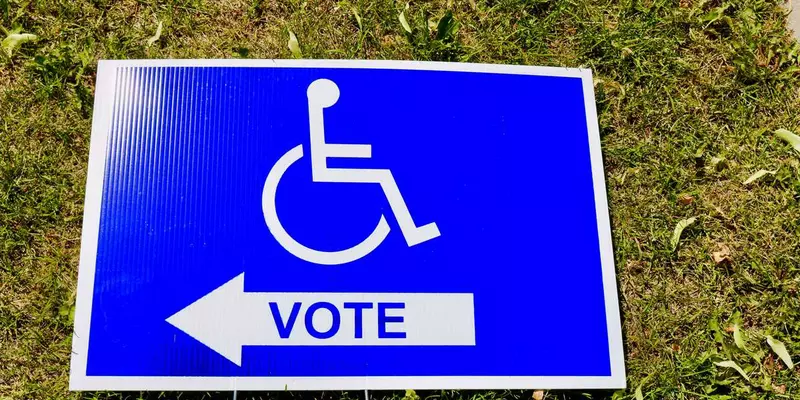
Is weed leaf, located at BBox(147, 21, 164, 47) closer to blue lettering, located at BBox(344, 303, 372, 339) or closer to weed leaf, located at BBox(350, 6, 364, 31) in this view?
weed leaf, located at BBox(350, 6, 364, 31)

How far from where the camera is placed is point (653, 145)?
2244 mm

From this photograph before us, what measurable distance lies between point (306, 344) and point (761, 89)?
1675mm

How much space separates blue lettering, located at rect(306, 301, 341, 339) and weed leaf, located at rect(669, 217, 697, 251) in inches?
41.3

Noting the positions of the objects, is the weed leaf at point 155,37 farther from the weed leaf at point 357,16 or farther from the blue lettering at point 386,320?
the blue lettering at point 386,320

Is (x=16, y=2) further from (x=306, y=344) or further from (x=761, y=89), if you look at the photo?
(x=761, y=89)

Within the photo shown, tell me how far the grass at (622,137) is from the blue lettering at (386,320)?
175 millimetres

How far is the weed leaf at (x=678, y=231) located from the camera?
2146 millimetres

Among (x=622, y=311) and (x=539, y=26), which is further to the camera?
(x=539, y=26)

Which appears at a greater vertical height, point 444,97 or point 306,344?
point 444,97

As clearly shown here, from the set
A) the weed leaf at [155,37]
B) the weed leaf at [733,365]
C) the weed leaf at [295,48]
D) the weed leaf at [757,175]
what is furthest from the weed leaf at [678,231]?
the weed leaf at [155,37]

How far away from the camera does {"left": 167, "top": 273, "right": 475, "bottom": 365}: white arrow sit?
1.85m

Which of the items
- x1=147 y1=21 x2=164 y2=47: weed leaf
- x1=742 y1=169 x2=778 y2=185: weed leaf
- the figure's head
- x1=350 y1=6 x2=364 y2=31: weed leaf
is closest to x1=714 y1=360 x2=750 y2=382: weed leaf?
Answer: x1=742 y1=169 x2=778 y2=185: weed leaf

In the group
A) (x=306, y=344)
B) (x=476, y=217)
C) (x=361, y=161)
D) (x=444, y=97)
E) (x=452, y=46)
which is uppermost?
(x=452, y=46)

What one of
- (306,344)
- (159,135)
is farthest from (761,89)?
(159,135)
